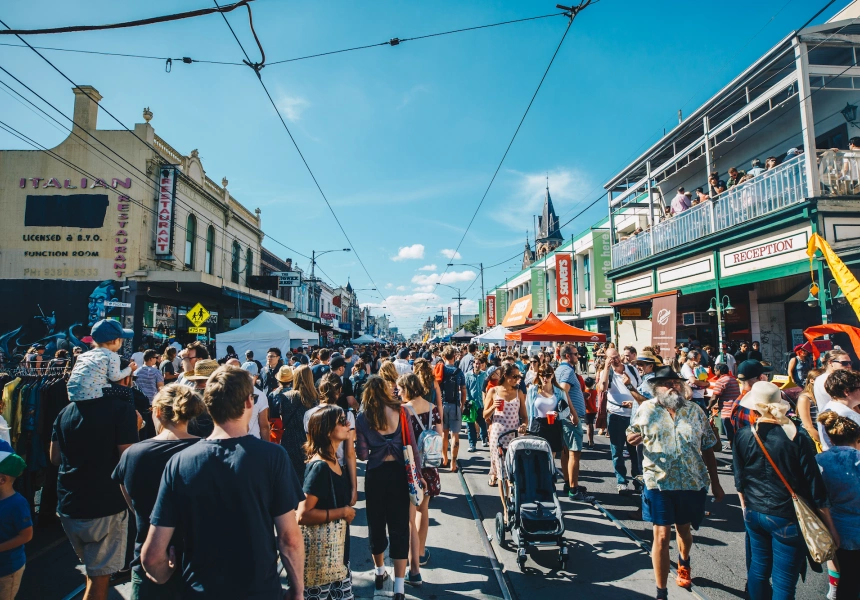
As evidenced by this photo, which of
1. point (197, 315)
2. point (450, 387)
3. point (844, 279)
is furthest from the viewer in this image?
point (197, 315)

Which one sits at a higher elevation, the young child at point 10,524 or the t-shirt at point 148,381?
Result: the t-shirt at point 148,381

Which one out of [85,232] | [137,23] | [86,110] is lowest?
[137,23]

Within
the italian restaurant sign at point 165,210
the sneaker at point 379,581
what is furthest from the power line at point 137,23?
the italian restaurant sign at point 165,210

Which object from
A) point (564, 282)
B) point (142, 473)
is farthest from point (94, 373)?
point (564, 282)

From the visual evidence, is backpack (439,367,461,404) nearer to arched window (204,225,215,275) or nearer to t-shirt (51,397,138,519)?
t-shirt (51,397,138,519)

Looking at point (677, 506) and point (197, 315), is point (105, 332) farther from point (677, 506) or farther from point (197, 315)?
point (197, 315)

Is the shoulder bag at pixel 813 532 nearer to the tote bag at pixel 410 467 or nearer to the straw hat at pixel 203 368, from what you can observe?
the tote bag at pixel 410 467

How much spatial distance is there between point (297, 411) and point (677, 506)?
383cm

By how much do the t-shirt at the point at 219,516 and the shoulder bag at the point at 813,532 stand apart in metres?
3.28

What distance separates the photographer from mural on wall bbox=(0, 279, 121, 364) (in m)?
17.0

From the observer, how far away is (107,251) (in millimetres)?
17422

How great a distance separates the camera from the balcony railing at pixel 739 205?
9.45m

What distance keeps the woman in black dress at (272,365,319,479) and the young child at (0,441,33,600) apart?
2.49 meters

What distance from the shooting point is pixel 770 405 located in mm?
3170
